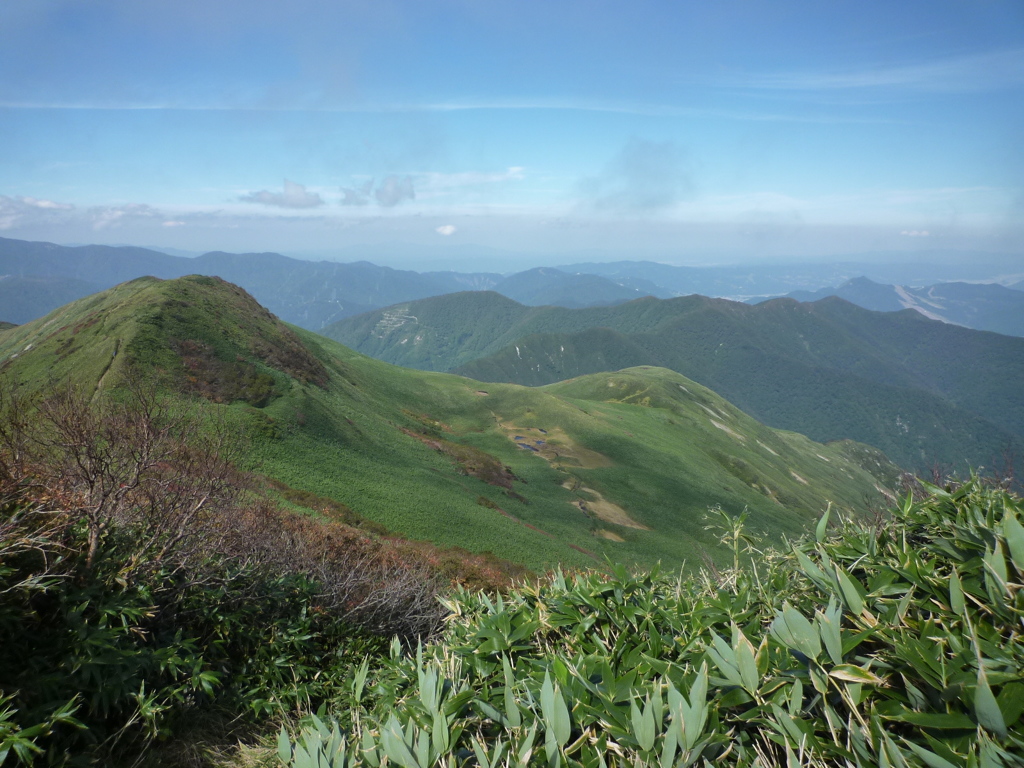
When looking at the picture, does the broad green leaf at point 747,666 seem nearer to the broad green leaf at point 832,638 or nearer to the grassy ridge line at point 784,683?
the grassy ridge line at point 784,683

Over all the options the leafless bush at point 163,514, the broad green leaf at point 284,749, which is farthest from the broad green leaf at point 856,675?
the leafless bush at point 163,514

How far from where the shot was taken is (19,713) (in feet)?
13.8

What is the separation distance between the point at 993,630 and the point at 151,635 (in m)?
8.09

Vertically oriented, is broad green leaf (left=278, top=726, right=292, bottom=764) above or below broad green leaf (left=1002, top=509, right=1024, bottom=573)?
below

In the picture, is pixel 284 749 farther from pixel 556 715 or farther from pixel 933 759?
pixel 933 759

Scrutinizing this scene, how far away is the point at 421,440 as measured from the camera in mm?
53844

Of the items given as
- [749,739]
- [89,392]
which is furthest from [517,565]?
[89,392]

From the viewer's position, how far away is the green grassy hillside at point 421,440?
3622cm

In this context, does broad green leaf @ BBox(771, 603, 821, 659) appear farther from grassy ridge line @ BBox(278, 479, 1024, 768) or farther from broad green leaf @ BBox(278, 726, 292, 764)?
broad green leaf @ BBox(278, 726, 292, 764)

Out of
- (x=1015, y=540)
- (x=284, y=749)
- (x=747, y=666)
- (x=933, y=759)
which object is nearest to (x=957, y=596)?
(x=1015, y=540)

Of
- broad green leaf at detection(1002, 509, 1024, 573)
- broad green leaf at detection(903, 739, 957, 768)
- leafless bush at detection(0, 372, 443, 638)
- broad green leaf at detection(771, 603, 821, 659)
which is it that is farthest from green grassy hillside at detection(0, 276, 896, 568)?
broad green leaf at detection(903, 739, 957, 768)

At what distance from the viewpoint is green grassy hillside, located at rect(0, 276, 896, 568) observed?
36.2 metres

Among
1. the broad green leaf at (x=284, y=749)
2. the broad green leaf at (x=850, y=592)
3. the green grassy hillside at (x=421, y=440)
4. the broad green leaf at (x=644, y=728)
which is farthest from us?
the green grassy hillside at (x=421, y=440)

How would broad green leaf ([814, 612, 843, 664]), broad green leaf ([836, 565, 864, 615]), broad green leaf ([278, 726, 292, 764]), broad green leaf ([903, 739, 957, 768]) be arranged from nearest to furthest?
broad green leaf ([903, 739, 957, 768]), broad green leaf ([814, 612, 843, 664]), broad green leaf ([836, 565, 864, 615]), broad green leaf ([278, 726, 292, 764])
